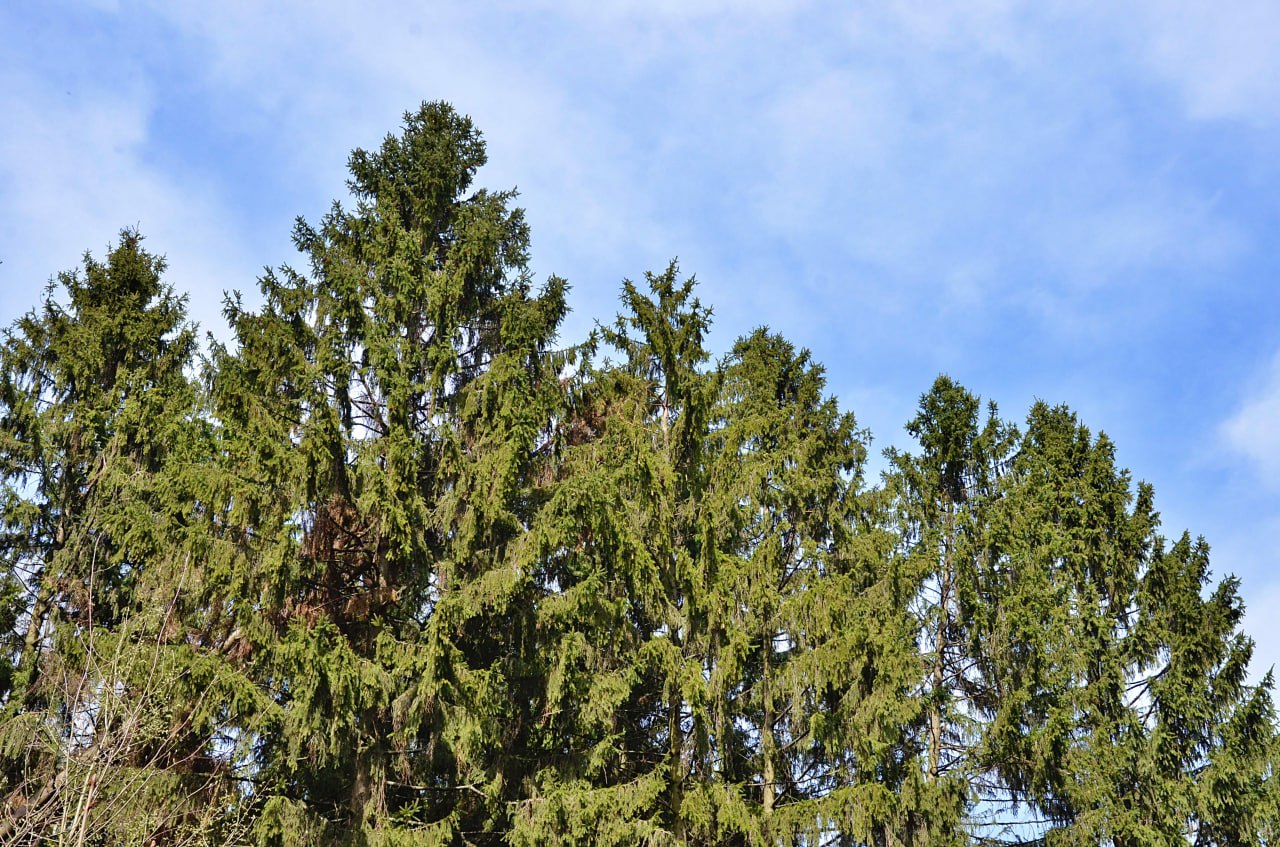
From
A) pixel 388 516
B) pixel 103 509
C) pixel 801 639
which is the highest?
pixel 103 509

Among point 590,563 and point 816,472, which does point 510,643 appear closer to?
point 590,563

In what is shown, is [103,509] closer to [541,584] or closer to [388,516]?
[388,516]

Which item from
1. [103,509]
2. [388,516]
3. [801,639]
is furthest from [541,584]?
[103,509]

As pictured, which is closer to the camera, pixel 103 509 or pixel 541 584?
pixel 541 584

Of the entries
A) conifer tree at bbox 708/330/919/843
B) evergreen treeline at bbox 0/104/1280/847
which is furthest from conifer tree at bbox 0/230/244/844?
conifer tree at bbox 708/330/919/843

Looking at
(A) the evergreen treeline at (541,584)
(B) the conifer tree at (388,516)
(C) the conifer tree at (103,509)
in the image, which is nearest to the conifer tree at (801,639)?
(A) the evergreen treeline at (541,584)

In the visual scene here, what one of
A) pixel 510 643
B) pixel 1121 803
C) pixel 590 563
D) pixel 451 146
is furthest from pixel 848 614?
pixel 451 146

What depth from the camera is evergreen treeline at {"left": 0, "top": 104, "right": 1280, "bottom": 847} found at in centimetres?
1016

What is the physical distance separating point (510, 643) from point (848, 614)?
173 inches

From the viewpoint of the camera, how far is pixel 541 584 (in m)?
11.7

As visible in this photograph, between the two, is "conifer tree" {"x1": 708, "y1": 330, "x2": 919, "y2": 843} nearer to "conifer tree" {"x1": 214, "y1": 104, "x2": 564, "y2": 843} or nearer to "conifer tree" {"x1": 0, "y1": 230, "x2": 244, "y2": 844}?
"conifer tree" {"x1": 214, "y1": 104, "x2": 564, "y2": 843}

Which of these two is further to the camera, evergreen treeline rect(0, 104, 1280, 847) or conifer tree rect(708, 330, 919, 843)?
conifer tree rect(708, 330, 919, 843)

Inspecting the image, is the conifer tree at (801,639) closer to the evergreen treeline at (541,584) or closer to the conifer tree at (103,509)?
the evergreen treeline at (541,584)

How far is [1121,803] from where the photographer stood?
1345cm
